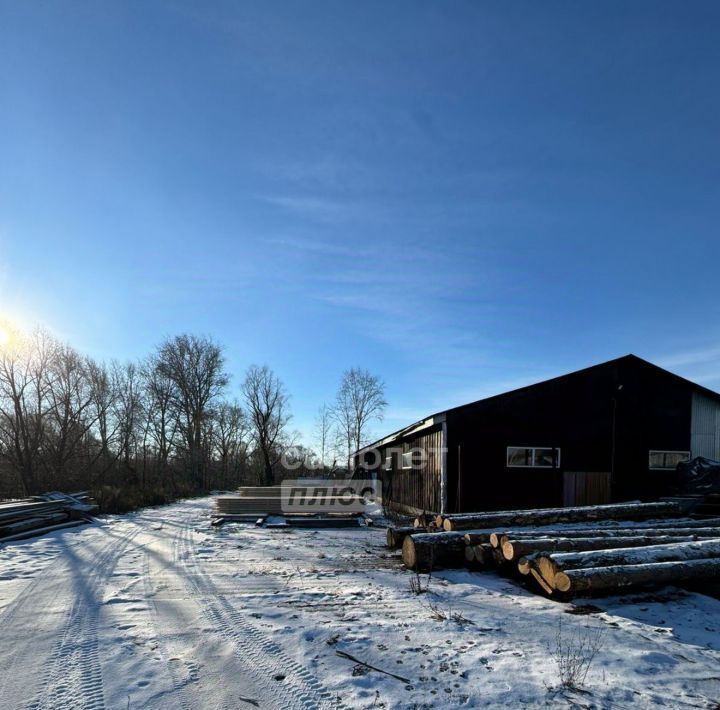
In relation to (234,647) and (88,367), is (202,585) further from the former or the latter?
(88,367)

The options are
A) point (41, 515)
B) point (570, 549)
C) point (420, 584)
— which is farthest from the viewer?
point (41, 515)

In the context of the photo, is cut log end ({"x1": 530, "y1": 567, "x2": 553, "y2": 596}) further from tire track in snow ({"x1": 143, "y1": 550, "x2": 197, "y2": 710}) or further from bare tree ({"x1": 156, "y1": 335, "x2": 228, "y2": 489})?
bare tree ({"x1": 156, "y1": 335, "x2": 228, "y2": 489})

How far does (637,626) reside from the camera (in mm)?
5902

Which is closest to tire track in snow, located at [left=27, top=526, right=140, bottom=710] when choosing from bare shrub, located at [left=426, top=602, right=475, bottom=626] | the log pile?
bare shrub, located at [left=426, top=602, right=475, bottom=626]

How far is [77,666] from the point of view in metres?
4.67

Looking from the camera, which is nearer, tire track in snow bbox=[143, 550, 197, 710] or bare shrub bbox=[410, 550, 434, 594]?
tire track in snow bbox=[143, 550, 197, 710]

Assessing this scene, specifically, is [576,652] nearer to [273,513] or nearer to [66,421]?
[273,513]

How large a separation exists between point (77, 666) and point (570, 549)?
7.29 metres

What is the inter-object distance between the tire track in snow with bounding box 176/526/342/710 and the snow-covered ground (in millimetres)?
18

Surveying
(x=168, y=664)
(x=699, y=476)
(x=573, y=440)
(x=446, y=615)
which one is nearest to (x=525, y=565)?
(x=446, y=615)

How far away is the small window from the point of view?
17.1 m

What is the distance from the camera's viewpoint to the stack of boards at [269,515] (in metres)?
16.0

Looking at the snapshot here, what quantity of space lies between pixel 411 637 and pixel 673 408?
620 inches

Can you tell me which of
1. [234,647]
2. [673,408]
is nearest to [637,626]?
[234,647]
